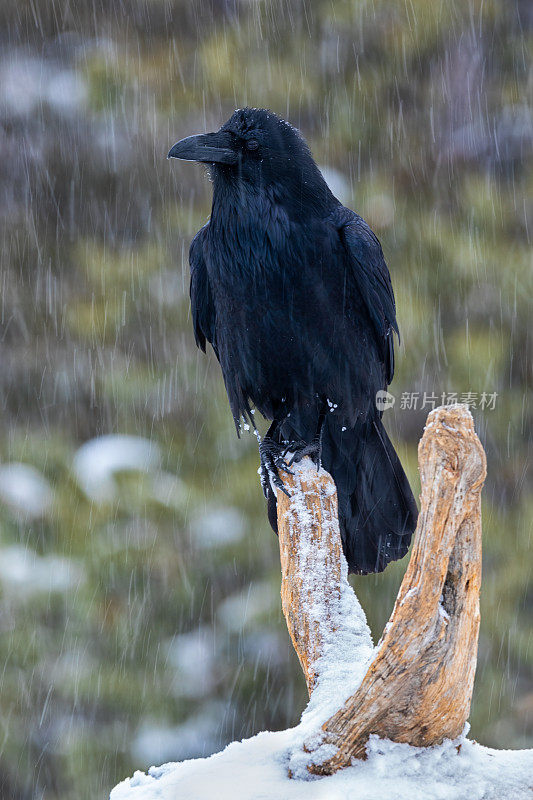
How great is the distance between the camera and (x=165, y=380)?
18.8 ft

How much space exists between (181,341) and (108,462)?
1097 mm

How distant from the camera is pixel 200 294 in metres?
3.96

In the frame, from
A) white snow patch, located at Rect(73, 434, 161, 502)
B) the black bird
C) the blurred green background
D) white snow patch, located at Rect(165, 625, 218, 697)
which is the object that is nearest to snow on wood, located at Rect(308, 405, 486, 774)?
the black bird

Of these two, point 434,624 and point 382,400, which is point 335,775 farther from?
point 382,400

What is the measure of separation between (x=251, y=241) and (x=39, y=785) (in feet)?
14.4

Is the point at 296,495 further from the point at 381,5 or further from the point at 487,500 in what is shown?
the point at 381,5

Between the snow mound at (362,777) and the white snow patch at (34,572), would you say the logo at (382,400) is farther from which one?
the white snow patch at (34,572)

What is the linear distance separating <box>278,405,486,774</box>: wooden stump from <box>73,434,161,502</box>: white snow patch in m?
3.46

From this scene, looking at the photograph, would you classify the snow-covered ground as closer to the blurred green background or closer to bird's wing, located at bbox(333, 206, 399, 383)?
bird's wing, located at bbox(333, 206, 399, 383)

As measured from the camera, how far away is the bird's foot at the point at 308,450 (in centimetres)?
326

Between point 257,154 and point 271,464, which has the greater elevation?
point 257,154

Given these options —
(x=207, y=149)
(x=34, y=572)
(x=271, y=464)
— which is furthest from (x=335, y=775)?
(x=34, y=572)

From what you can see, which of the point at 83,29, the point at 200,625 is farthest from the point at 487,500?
the point at 83,29

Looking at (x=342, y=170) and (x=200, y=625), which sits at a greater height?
(x=342, y=170)
